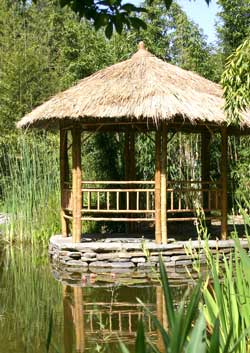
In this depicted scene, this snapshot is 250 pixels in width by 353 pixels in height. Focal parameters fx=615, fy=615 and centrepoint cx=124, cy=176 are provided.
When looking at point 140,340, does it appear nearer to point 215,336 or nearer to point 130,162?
point 215,336

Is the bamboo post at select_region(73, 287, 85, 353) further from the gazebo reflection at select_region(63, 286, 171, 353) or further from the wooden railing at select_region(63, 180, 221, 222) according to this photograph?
the wooden railing at select_region(63, 180, 221, 222)

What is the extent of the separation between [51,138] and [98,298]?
6925 mm

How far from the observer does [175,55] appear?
15.0 meters

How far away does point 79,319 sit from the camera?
5438 mm

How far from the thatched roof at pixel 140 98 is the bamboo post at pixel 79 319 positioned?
243cm

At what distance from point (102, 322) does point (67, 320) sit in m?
0.36

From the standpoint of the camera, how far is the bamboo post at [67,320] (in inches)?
183

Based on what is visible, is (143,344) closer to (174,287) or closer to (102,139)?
(174,287)

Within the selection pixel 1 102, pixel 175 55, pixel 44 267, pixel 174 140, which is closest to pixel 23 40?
pixel 1 102

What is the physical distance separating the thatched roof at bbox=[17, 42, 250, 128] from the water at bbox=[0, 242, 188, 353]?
217 centimetres

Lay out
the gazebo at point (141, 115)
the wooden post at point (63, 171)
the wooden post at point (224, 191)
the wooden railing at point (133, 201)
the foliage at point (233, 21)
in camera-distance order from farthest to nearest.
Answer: the foliage at point (233, 21)
the wooden post at point (63, 171)
the wooden railing at point (133, 201)
the wooden post at point (224, 191)
the gazebo at point (141, 115)

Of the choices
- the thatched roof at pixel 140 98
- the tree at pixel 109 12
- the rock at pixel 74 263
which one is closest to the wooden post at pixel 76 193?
the rock at pixel 74 263

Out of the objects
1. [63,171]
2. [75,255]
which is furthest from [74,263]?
[63,171]

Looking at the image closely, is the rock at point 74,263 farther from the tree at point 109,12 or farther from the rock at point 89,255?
the tree at point 109,12
